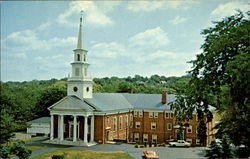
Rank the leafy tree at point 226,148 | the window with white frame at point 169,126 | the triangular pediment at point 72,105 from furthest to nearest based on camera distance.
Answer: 1. the window with white frame at point 169,126
2. the triangular pediment at point 72,105
3. the leafy tree at point 226,148

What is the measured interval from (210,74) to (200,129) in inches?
137

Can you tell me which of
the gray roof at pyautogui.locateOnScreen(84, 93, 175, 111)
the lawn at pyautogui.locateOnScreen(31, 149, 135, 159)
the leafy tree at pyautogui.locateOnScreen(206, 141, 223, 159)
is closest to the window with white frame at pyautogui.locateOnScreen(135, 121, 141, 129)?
the gray roof at pyautogui.locateOnScreen(84, 93, 175, 111)

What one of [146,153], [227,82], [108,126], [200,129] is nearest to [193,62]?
[227,82]

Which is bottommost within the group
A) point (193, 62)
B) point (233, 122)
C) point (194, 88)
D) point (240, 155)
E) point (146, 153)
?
point (146, 153)

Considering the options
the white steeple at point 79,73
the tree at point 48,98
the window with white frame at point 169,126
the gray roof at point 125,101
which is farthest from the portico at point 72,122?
the tree at point 48,98

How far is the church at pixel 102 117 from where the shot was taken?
116 feet

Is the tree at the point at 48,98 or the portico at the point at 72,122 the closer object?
the portico at the point at 72,122

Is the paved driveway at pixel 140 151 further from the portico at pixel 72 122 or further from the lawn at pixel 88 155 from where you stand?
the portico at pixel 72 122

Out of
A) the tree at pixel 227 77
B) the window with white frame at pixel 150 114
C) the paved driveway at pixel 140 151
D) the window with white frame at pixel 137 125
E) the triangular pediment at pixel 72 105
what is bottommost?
the paved driveway at pixel 140 151

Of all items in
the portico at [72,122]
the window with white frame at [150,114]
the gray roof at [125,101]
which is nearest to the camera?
the portico at [72,122]

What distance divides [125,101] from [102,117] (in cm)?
924

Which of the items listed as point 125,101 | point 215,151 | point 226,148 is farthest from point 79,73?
point 226,148

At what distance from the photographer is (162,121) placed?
135ft

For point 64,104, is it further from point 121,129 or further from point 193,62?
point 193,62
